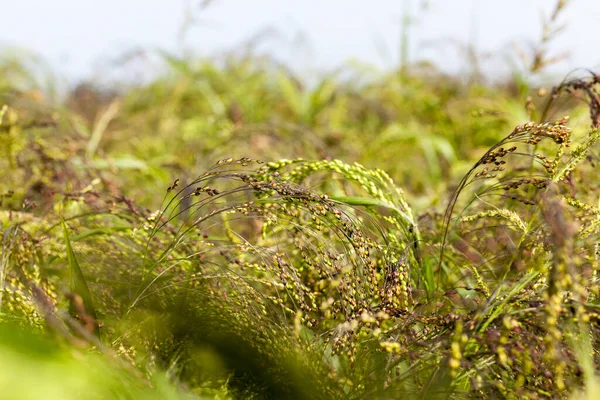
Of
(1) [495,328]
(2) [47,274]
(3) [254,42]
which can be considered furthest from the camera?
(3) [254,42]

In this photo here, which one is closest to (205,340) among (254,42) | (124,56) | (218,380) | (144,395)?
(218,380)

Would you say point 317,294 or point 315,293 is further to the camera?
point 317,294

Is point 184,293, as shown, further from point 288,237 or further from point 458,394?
point 458,394

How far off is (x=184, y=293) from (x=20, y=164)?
4.45 ft

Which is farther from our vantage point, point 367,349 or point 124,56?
point 124,56

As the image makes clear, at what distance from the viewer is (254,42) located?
6656 millimetres

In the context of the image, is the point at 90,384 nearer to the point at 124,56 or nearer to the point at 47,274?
the point at 47,274

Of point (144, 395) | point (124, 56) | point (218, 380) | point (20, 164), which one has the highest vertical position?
point (124, 56)

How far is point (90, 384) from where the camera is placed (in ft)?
3.09

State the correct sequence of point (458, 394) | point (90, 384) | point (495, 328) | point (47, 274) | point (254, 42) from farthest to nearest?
point (254, 42) < point (47, 274) < point (458, 394) < point (495, 328) < point (90, 384)

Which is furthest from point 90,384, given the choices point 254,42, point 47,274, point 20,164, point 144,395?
point 254,42

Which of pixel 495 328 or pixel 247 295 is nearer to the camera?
pixel 495 328

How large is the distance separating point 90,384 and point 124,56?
18.4 ft

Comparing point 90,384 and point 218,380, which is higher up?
point 90,384
